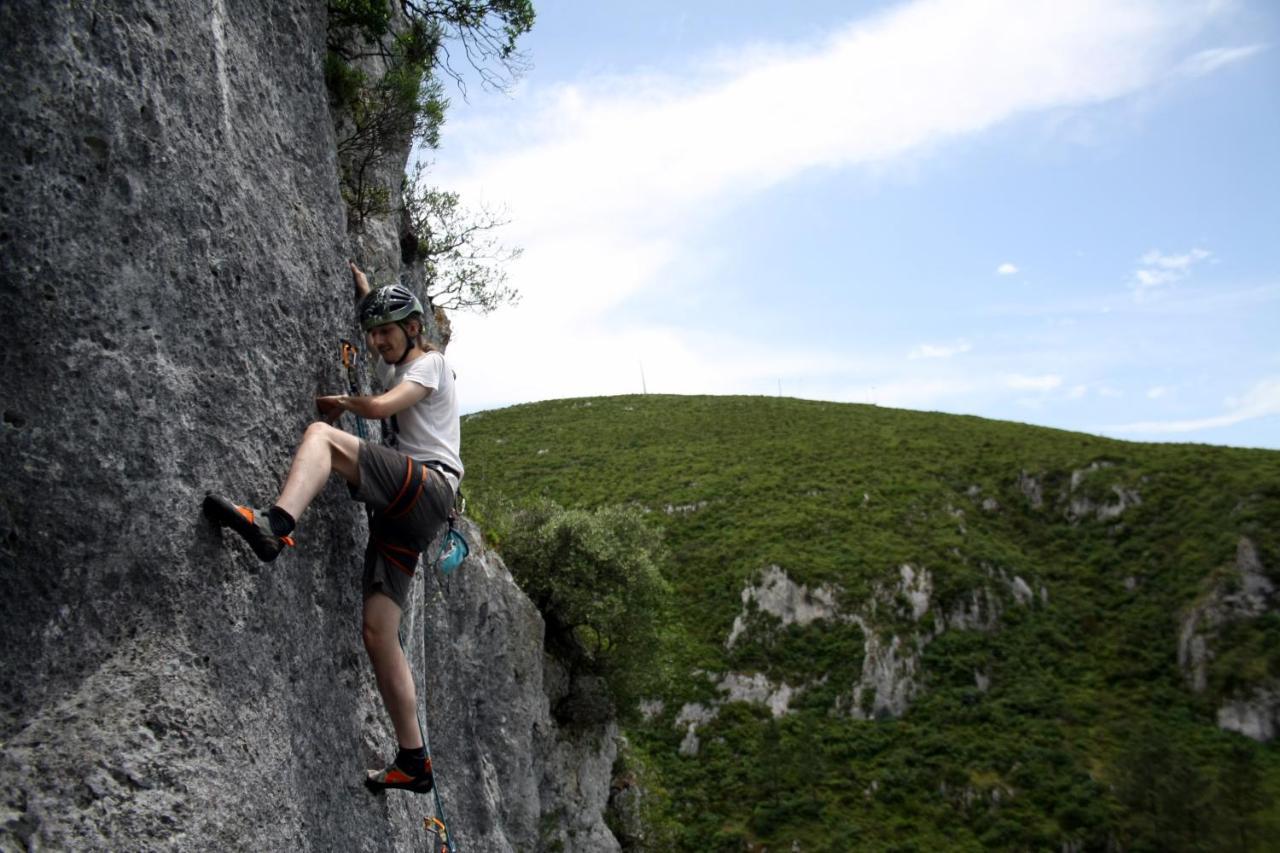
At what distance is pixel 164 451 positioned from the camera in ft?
20.3

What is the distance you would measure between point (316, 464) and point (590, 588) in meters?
25.3

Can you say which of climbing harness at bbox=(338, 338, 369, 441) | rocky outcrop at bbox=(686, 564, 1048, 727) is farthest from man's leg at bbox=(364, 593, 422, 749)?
rocky outcrop at bbox=(686, 564, 1048, 727)

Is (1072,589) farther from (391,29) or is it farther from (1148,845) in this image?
(391,29)

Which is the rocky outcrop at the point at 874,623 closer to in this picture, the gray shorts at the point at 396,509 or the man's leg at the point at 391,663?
the man's leg at the point at 391,663

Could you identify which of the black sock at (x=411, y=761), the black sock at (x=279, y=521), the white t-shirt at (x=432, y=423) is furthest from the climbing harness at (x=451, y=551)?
the black sock at (x=279, y=521)

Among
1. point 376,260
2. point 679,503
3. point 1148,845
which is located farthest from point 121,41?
point 679,503

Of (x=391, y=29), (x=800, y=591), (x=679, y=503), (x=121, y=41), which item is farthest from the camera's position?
(x=679, y=503)

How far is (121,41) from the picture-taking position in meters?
6.31

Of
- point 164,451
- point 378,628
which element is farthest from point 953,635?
point 164,451

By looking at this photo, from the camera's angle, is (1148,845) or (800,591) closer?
(1148,845)

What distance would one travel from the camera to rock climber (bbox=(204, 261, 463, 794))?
698 cm

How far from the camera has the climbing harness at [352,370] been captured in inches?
337

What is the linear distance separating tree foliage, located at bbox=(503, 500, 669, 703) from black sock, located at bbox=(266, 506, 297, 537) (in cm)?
2428

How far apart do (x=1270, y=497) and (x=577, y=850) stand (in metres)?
55.5
